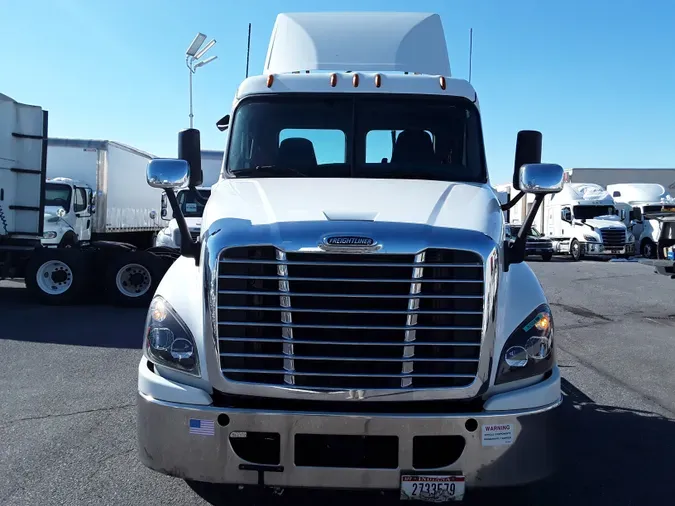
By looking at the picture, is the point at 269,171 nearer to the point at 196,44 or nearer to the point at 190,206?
the point at 190,206

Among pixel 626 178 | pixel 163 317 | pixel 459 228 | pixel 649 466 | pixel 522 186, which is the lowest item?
pixel 649 466

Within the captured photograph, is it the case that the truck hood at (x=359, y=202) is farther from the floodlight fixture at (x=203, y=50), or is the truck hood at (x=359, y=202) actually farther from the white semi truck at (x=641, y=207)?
the white semi truck at (x=641, y=207)

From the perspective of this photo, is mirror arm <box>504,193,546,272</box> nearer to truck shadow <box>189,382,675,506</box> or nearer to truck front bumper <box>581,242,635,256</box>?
truck shadow <box>189,382,675,506</box>

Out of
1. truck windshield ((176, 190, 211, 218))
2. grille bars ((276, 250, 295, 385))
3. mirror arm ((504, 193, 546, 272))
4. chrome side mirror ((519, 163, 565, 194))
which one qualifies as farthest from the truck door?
mirror arm ((504, 193, 546, 272))

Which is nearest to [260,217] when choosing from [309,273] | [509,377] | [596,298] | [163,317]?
[309,273]

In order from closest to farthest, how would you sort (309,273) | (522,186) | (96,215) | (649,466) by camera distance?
(309,273), (522,186), (649,466), (96,215)

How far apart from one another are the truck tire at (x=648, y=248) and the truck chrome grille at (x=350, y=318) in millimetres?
29572

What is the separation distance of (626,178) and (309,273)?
3991 cm

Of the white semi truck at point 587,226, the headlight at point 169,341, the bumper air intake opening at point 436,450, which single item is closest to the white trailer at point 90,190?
the headlight at point 169,341

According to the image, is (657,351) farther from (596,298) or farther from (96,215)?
(96,215)

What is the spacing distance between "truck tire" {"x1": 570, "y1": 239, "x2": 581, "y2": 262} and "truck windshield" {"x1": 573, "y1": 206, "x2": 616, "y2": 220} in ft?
3.71

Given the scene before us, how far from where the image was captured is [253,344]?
3424 millimetres

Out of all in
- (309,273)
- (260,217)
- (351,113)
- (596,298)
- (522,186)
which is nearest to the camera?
(309,273)

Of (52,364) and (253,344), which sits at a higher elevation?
(253,344)
